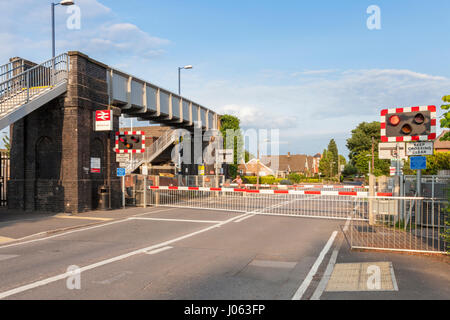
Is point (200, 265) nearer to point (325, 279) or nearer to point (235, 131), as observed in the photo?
point (325, 279)

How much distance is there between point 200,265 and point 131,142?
11.3m

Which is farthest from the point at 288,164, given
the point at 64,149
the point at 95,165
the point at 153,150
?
the point at 64,149

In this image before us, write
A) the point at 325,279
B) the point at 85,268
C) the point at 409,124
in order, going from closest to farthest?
the point at 325,279 < the point at 85,268 < the point at 409,124

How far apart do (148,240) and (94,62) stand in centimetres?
1066

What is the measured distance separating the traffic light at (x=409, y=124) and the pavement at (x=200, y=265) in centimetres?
319

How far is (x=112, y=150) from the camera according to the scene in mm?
18484

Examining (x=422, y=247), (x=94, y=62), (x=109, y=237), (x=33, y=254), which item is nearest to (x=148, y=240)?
(x=109, y=237)

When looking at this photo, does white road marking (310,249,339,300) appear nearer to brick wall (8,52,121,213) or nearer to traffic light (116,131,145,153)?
traffic light (116,131,145,153)

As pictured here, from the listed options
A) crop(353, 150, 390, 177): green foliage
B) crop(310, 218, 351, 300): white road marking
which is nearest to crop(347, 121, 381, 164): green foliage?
crop(353, 150, 390, 177): green foliage

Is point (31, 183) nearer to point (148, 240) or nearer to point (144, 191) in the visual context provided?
point (144, 191)

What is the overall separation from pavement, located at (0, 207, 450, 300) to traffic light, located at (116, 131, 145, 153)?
5441 mm

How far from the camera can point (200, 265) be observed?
7.28 meters

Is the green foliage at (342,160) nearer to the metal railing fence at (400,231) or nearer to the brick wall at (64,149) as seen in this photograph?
the brick wall at (64,149)

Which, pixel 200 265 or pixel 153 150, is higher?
pixel 153 150
